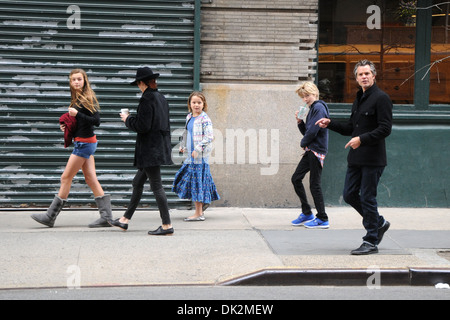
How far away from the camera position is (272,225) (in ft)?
29.8

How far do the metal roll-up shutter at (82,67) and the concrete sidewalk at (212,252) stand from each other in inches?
25.9

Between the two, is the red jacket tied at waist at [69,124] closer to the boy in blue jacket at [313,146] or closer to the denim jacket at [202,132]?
the denim jacket at [202,132]

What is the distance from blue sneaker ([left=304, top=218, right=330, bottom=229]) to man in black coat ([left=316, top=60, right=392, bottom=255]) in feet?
5.12

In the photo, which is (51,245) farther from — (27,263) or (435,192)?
(435,192)

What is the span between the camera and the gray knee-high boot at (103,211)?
8656 mm

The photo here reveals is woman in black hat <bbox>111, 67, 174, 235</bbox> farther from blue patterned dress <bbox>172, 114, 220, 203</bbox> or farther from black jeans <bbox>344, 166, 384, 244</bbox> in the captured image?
black jeans <bbox>344, 166, 384, 244</bbox>

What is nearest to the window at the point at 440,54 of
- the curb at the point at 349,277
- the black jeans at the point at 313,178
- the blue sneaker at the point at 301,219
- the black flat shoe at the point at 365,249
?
the black jeans at the point at 313,178

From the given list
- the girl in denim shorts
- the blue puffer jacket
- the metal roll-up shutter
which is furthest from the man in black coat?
the metal roll-up shutter

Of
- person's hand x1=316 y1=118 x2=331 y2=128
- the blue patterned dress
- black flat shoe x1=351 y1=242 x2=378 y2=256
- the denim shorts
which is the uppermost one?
person's hand x1=316 y1=118 x2=331 y2=128

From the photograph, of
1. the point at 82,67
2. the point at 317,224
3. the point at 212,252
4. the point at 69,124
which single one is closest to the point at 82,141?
the point at 69,124

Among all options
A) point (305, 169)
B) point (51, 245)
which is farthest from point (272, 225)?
point (51, 245)

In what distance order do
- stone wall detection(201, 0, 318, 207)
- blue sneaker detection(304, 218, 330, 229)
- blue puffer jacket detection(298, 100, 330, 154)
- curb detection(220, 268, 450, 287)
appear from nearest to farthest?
curb detection(220, 268, 450, 287) < blue puffer jacket detection(298, 100, 330, 154) < blue sneaker detection(304, 218, 330, 229) < stone wall detection(201, 0, 318, 207)

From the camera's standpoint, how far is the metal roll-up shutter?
9.93m

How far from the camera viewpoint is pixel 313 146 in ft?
28.7
